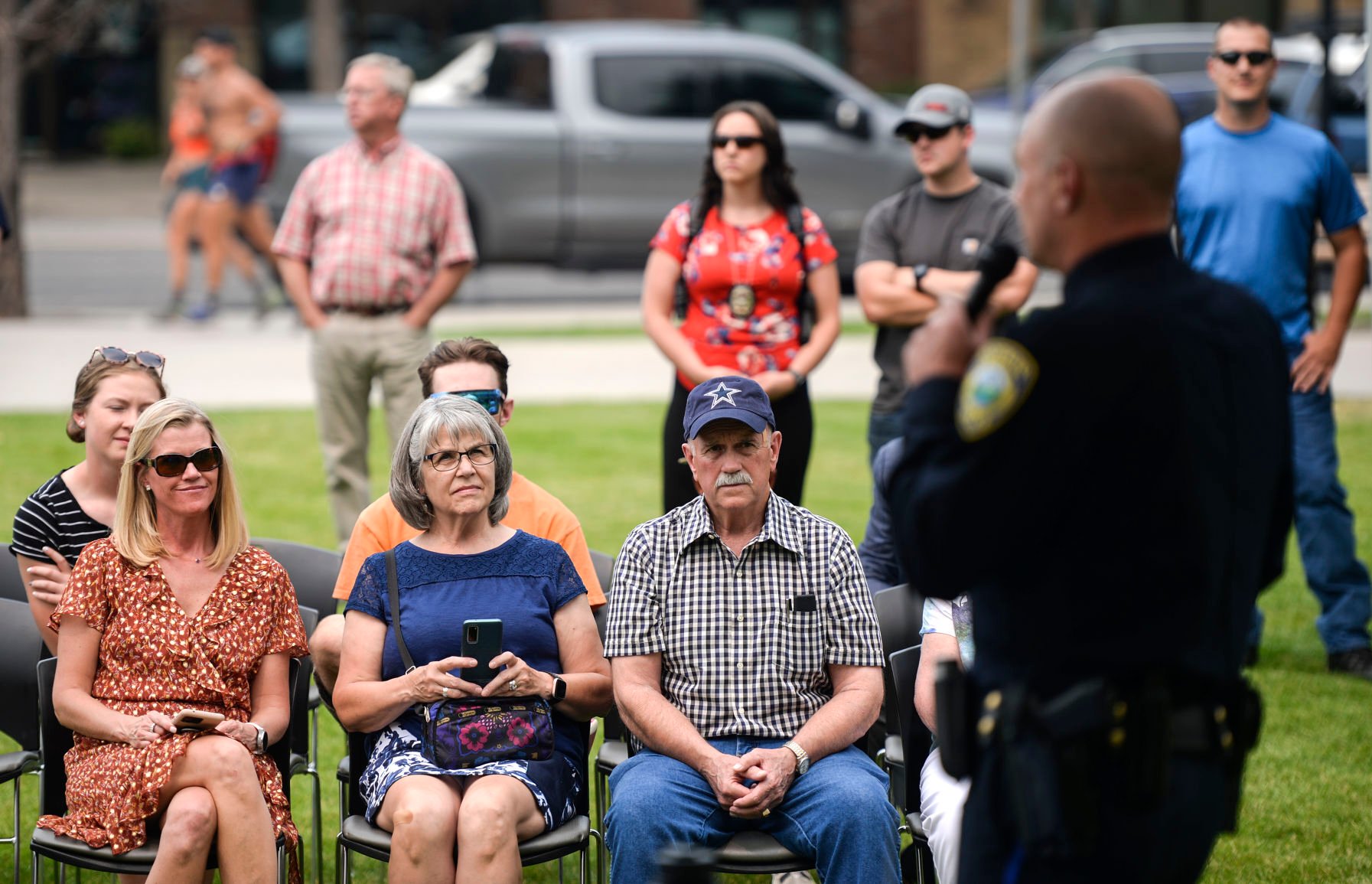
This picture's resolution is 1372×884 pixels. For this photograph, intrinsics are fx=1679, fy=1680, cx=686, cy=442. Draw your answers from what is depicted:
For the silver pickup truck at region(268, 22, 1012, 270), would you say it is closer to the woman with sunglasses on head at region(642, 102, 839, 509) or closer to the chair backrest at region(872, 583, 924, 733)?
the woman with sunglasses on head at region(642, 102, 839, 509)

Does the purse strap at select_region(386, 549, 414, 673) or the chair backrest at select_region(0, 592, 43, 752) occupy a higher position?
the purse strap at select_region(386, 549, 414, 673)

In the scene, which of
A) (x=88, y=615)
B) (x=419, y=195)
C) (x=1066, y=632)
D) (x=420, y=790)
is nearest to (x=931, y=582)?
(x=1066, y=632)

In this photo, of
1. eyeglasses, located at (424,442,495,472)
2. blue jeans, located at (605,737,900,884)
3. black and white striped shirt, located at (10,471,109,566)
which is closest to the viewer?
blue jeans, located at (605,737,900,884)

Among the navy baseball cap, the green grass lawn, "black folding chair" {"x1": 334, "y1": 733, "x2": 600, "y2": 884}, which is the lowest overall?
the green grass lawn

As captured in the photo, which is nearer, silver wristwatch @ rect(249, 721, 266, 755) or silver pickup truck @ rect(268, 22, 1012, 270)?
silver wristwatch @ rect(249, 721, 266, 755)

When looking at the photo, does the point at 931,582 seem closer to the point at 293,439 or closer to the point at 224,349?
the point at 293,439

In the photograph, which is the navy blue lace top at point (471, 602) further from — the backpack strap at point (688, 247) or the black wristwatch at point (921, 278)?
the black wristwatch at point (921, 278)

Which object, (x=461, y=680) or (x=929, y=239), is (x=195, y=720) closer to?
(x=461, y=680)

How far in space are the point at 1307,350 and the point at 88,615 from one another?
4.15m

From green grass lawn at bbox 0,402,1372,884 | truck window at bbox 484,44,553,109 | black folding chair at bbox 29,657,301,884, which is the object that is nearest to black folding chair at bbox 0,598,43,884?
black folding chair at bbox 29,657,301,884

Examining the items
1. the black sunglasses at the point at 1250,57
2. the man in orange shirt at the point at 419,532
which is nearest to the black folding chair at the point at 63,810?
the man in orange shirt at the point at 419,532

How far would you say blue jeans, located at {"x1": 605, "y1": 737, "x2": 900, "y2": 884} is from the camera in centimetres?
377

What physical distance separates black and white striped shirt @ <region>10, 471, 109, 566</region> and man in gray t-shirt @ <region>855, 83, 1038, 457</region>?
2.84m

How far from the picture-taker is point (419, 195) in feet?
24.3
